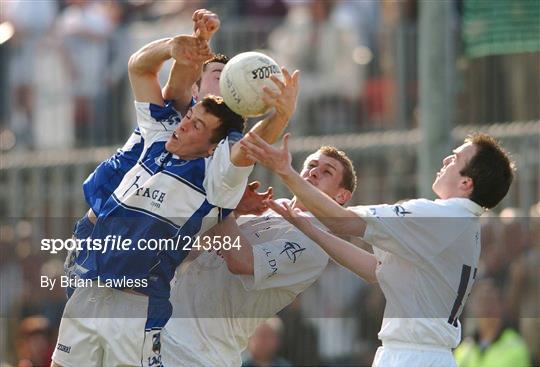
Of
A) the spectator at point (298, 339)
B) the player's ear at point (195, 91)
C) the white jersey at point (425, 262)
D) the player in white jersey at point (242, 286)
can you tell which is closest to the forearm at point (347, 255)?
the white jersey at point (425, 262)

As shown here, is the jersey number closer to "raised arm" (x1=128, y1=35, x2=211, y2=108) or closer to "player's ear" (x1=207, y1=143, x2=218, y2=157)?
"player's ear" (x1=207, y1=143, x2=218, y2=157)

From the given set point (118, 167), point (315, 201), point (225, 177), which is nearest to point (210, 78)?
point (118, 167)

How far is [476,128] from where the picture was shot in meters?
15.2

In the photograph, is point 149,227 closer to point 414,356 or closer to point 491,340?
point 414,356

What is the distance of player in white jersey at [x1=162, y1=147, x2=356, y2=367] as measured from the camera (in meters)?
10.2

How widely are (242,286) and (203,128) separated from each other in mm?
1158

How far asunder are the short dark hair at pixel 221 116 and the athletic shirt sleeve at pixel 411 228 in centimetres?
91

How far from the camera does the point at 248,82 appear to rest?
9.19 meters

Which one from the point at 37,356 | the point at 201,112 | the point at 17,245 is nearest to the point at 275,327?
the point at 37,356

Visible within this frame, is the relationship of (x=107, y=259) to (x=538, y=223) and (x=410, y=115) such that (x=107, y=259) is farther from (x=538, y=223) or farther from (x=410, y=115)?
(x=410, y=115)

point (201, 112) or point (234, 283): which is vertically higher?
point (201, 112)

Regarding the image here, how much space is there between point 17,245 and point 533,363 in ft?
17.7

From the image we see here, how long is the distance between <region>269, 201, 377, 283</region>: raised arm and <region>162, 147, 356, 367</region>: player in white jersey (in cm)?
33

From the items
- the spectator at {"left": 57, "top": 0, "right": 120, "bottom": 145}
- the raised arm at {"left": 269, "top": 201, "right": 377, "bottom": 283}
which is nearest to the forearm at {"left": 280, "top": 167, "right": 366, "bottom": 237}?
the raised arm at {"left": 269, "top": 201, "right": 377, "bottom": 283}
